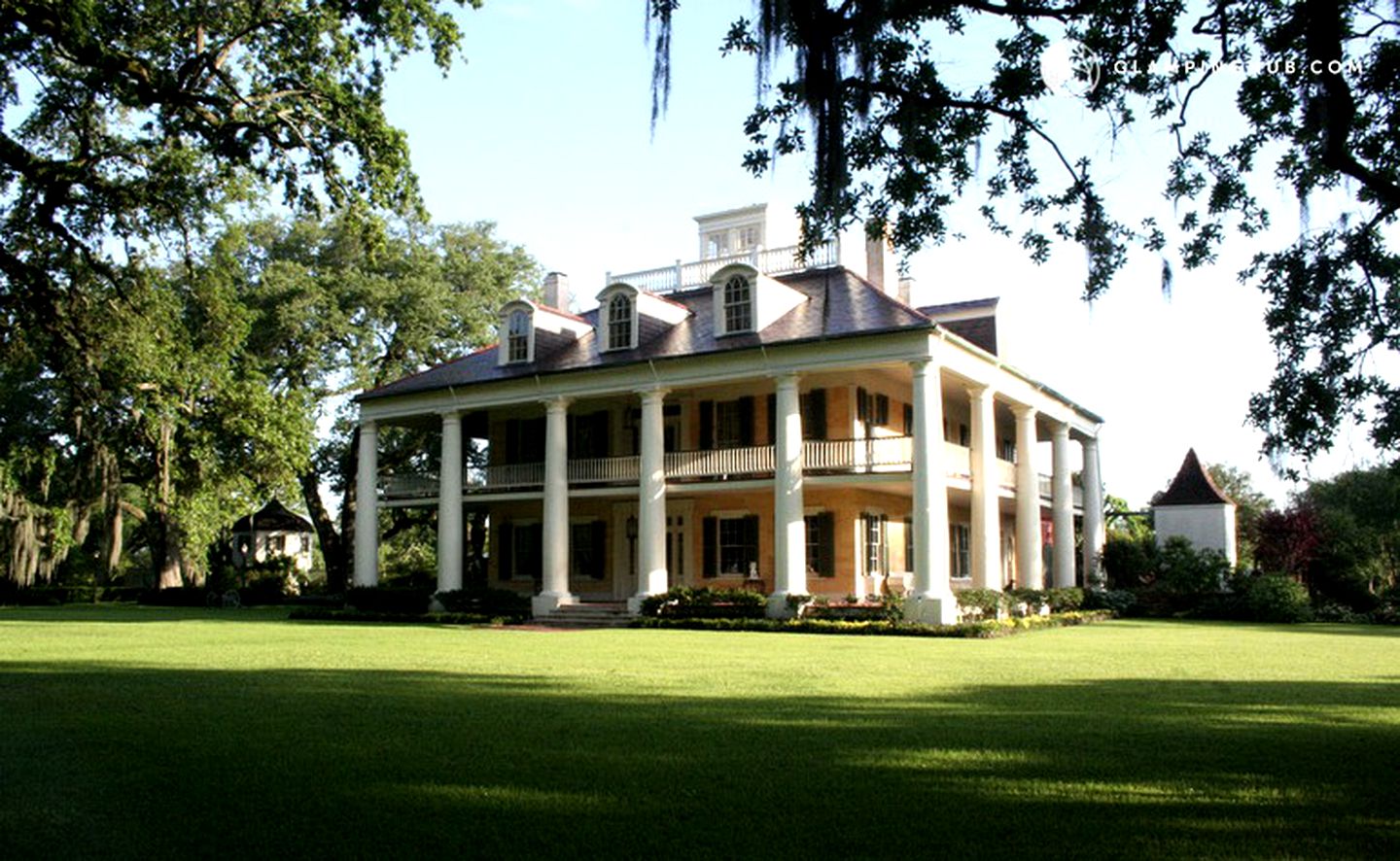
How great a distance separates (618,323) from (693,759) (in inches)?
887

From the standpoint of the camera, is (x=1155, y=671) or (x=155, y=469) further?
(x=155, y=469)

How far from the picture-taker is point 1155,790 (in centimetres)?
637

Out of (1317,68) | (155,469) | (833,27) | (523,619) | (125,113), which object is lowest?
(523,619)

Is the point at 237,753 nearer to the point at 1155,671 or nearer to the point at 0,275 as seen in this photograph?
the point at 0,275

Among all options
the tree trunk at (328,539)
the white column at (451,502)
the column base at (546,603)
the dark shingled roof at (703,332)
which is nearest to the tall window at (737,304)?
the dark shingled roof at (703,332)

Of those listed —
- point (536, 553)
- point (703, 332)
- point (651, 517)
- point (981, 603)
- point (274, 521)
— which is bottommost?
point (981, 603)

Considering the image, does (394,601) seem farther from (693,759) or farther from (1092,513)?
(693,759)

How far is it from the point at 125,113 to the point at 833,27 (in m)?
11.6

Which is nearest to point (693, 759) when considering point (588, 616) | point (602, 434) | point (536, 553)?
point (588, 616)

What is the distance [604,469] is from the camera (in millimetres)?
30000

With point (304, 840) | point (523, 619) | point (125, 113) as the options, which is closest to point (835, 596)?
point (523, 619)

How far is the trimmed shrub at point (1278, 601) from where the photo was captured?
2853 cm

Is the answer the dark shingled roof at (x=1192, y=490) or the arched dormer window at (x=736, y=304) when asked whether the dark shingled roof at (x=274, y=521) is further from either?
the dark shingled roof at (x=1192, y=490)

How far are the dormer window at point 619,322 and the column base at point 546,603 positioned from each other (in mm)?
6618
